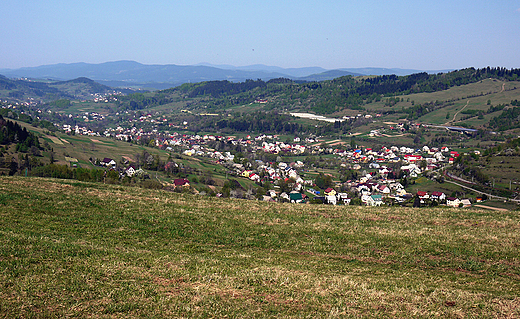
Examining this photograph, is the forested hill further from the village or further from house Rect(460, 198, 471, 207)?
house Rect(460, 198, 471, 207)

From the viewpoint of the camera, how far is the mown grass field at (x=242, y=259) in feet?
29.0

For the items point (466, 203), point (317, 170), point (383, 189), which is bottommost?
point (317, 170)

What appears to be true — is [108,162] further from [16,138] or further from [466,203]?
[466,203]

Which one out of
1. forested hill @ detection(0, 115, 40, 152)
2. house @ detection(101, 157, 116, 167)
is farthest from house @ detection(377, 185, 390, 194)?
forested hill @ detection(0, 115, 40, 152)

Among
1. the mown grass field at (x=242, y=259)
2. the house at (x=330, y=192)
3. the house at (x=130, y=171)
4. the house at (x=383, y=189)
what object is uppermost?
the mown grass field at (x=242, y=259)

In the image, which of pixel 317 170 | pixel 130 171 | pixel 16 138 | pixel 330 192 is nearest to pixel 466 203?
pixel 330 192

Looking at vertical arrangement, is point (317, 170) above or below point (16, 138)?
below

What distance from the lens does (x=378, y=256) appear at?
1415 centimetres

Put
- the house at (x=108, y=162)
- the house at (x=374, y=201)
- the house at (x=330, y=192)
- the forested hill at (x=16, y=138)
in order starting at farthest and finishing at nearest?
1. the house at (x=108, y=162)
2. the house at (x=330, y=192)
3. the forested hill at (x=16, y=138)
4. the house at (x=374, y=201)

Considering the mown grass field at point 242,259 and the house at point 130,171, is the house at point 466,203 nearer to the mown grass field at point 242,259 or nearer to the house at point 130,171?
the mown grass field at point 242,259

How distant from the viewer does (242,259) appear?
12.9 metres

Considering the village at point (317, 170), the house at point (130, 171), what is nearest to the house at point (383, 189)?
the village at point (317, 170)

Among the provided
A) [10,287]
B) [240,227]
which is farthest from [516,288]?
[10,287]

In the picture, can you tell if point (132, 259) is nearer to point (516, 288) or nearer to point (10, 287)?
point (10, 287)
